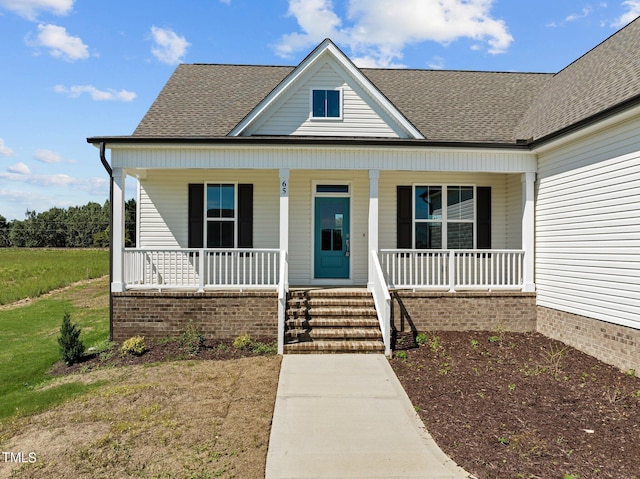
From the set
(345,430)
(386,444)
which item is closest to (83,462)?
(345,430)

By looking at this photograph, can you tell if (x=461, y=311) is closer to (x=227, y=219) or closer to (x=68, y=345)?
(x=227, y=219)

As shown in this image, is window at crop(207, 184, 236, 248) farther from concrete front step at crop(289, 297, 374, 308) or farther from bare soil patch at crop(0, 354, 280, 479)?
bare soil patch at crop(0, 354, 280, 479)

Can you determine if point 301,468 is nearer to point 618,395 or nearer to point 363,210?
point 618,395

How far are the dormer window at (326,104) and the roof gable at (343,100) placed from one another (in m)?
0.12

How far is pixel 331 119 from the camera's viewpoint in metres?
10.1

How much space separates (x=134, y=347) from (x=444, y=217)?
24.6 ft

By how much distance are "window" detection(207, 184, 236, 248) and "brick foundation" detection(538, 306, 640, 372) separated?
713 centimetres

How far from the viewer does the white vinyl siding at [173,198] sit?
10.6 meters

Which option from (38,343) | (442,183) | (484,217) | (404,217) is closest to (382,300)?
(404,217)

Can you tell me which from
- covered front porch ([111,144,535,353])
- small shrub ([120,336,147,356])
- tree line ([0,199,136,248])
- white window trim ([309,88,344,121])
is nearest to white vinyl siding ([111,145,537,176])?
covered front porch ([111,144,535,353])

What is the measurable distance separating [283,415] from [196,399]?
1289 millimetres

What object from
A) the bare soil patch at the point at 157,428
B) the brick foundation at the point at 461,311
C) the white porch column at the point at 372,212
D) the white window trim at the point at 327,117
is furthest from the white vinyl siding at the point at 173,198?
the bare soil patch at the point at 157,428

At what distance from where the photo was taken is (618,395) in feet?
19.3

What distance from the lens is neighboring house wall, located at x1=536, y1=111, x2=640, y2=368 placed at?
22.4 feet
